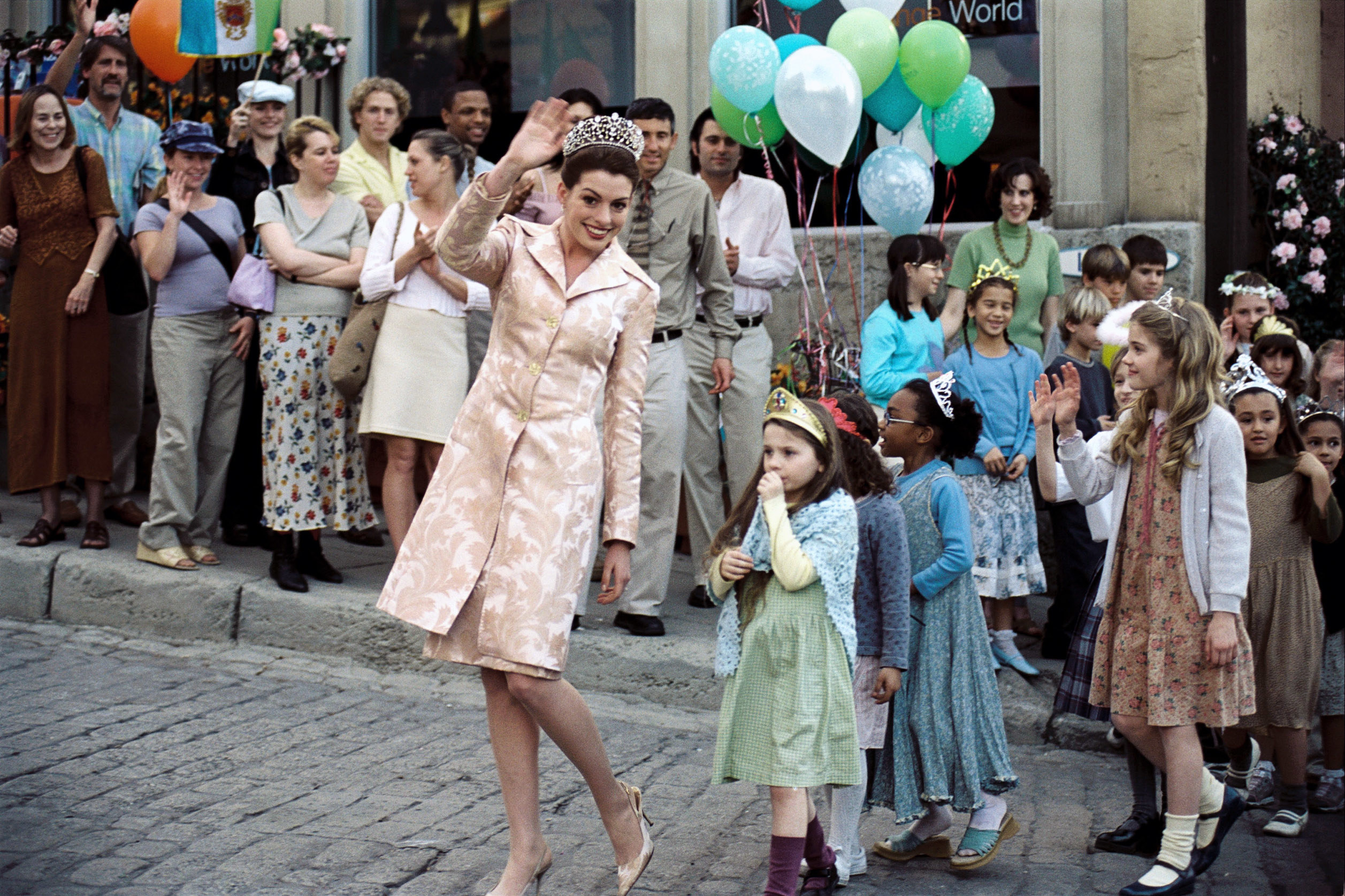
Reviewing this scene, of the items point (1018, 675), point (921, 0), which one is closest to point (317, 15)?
point (921, 0)

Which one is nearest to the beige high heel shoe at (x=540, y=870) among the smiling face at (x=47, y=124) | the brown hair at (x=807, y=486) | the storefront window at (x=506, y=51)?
the brown hair at (x=807, y=486)

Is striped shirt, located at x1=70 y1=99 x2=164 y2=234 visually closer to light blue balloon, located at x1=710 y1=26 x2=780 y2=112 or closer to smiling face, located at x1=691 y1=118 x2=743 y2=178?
smiling face, located at x1=691 y1=118 x2=743 y2=178

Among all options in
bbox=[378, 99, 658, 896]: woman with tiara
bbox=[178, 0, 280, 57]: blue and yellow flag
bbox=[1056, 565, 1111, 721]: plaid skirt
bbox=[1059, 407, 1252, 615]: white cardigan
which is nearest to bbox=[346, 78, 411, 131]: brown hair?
bbox=[178, 0, 280, 57]: blue and yellow flag

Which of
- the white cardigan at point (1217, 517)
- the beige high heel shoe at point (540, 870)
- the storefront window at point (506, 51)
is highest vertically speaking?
the storefront window at point (506, 51)

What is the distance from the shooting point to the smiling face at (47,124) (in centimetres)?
702

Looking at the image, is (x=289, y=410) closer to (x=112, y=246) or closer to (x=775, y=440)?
(x=112, y=246)

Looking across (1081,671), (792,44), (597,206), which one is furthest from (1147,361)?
→ (792,44)

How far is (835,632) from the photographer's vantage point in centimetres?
396

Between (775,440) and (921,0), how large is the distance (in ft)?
15.8

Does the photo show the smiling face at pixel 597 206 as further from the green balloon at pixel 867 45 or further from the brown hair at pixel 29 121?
the brown hair at pixel 29 121

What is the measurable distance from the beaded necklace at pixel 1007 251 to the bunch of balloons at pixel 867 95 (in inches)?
15.2

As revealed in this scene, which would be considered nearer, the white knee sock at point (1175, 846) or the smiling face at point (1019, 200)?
the white knee sock at point (1175, 846)

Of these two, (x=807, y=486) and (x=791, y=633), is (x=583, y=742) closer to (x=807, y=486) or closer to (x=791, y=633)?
(x=791, y=633)

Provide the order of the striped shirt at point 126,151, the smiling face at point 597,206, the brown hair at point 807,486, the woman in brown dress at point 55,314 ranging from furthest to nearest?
the striped shirt at point 126,151, the woman in brown dress at point 55,314, the brown hair at point 807,486, the smiling face at point 597,206
